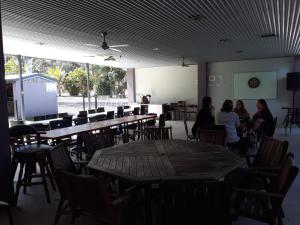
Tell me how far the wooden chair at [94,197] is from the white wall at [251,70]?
394 inches

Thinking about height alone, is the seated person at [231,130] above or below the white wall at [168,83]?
below

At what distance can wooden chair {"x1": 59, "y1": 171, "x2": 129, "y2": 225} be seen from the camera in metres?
2.09

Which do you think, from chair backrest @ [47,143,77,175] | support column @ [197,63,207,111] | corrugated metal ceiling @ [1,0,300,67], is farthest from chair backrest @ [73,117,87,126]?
support column @ [197,63,207,111]

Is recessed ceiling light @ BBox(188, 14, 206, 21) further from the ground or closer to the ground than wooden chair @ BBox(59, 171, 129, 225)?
further from the ground

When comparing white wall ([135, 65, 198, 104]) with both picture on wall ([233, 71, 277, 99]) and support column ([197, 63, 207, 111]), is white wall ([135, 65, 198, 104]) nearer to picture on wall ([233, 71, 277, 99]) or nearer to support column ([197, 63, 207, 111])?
support column ([197, 63, 207, 111])

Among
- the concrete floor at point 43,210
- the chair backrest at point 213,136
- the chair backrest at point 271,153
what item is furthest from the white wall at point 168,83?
the chair backrest at point 271,153

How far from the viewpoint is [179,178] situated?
7.72ft

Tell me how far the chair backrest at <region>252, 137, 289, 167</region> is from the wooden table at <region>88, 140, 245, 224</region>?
39cm

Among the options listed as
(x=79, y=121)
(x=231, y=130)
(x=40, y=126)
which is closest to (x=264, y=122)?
(x=231, y=130)

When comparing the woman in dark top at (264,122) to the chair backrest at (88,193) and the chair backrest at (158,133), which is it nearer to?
the chair backrest at (158,133)

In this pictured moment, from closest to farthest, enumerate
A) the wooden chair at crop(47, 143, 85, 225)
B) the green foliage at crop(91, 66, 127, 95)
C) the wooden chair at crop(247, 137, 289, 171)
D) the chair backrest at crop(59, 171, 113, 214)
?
the chair backrest at crop(59, 171, 113, 214), the wooden chair at crop(47, 143, 85, 225), the wooden chair at crop(247, 137, 289, 171), the green foliage at crop(91, 66, 127, 95)

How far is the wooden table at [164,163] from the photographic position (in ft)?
7.92

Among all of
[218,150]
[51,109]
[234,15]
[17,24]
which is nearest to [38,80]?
[51,109]

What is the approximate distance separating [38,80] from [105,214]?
9.91 meters
